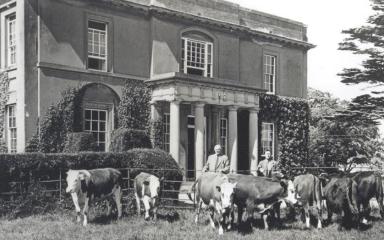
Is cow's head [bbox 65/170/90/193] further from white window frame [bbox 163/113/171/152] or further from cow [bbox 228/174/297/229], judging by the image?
white window frame [bbox 163/113/171/152]

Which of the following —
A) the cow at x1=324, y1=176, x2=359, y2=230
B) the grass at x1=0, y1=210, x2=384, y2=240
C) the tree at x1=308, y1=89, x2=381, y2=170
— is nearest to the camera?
the grass at x1=0, y1=210, x2=384, y2=240

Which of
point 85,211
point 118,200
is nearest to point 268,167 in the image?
point 118,200

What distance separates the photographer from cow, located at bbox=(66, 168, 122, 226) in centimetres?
1362

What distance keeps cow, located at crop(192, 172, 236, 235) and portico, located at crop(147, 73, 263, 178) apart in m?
7.23

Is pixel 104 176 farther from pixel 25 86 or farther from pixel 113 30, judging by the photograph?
pixel 113 30

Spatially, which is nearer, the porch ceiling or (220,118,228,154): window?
the porch ceiling

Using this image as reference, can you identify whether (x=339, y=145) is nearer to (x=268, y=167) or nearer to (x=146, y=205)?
(x=268, y=167)

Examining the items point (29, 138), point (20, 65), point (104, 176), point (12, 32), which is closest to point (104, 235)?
point (104, 176)

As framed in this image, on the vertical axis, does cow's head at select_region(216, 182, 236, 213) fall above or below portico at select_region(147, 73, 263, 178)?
below

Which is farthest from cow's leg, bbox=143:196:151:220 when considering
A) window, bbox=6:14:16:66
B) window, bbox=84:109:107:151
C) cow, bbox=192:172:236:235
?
window, bbox=6:14:16:66

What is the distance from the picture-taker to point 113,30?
863 inches

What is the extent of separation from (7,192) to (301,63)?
21448mm

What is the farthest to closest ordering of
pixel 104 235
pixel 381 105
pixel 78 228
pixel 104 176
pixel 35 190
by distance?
pixel 381 105 < pixel 35 190 < pixel 104 176 < pixel 78 228 < pixel 104 235

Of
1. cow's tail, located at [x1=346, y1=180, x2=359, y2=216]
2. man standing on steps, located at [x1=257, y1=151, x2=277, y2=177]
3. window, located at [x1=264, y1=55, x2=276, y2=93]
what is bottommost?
cow's tail, located at [x1=346, y1=180, x2=359, y2=216]
